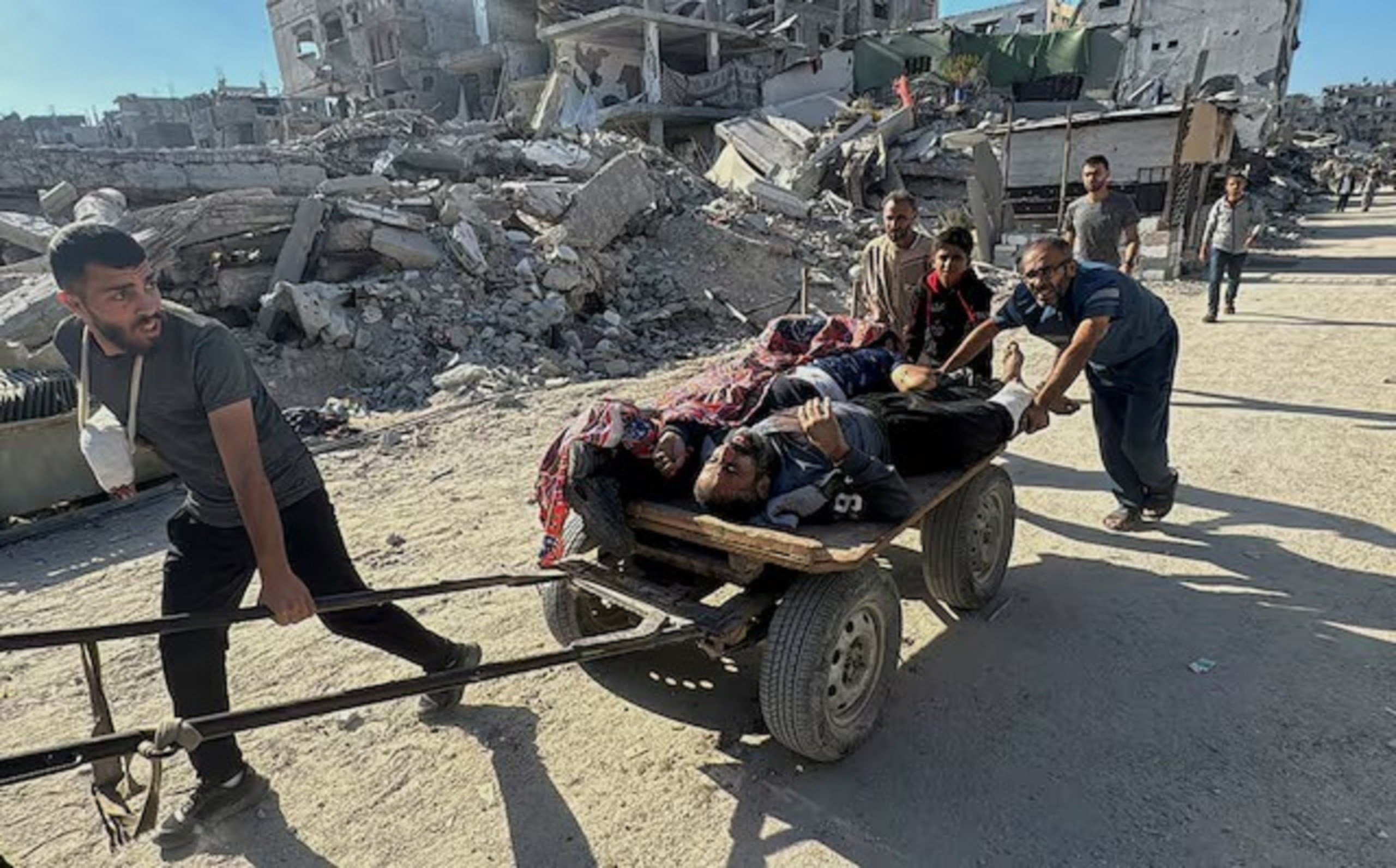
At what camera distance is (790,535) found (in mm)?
2367

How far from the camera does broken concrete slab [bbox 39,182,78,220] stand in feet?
37.0

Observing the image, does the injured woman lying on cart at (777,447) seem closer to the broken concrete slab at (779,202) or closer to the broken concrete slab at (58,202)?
the broken concrete slab at (779,202)

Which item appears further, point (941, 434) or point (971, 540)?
point (971, 540)

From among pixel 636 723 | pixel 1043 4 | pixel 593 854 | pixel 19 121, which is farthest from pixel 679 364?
pixel 19 121

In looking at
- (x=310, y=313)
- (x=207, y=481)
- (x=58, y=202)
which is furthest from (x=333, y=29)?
(x=207, y=481)

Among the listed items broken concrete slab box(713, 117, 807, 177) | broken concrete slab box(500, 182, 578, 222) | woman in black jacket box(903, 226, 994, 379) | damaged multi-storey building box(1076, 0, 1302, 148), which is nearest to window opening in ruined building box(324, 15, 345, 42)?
broken concrete slab box(713, 117, 807, 177)

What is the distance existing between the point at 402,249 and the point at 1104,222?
805cm

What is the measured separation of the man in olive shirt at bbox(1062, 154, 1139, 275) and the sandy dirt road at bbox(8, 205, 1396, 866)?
2317mm

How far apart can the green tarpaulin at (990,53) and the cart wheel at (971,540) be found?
2616cm

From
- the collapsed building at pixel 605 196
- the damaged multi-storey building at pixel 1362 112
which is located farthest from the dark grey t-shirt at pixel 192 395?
the damaged multi-storey building at pixel 1362 112

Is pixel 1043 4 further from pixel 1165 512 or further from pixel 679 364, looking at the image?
pixel 1165 512

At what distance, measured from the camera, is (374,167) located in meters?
15.5

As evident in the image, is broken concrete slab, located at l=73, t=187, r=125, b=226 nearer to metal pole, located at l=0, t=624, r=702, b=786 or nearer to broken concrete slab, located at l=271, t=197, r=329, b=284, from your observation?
broken concrete slab, located at l=271, t=197, r=329, b=284

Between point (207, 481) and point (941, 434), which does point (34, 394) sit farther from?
point (941, 434)
